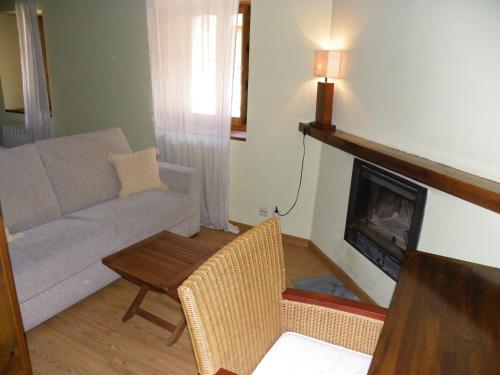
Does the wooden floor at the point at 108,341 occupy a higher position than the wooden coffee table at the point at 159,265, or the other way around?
the wooden coffee table at the point at 159,265

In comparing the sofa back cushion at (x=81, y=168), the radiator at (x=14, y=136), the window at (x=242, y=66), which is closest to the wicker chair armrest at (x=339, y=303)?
the sofa back cushion at (x=81, y=168)

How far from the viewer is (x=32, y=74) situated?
457cm

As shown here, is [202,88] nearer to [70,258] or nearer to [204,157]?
[204,157]

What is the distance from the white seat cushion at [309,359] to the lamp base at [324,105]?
1.83 meters

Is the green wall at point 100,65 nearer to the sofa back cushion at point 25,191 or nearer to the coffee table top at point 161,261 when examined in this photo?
the sofa back cushion at point 25,191

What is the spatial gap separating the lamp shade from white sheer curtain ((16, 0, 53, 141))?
3554 mm

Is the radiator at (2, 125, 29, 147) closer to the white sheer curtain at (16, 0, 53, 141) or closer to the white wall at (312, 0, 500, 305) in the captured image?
the white sheer curtain at (16, 0, 53, 141)

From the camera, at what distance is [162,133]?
3.73m

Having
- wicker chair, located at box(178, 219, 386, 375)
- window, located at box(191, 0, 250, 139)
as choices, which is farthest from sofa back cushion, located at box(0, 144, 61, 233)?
wicker chair, located at box(178, 219, 386, 375)

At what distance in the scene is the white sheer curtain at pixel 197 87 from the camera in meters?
3.19

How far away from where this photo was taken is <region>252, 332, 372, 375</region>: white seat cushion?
1303mm

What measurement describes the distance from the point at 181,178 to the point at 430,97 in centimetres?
207

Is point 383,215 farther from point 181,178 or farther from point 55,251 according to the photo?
point 55,251

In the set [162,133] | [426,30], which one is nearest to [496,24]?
[426,30]
